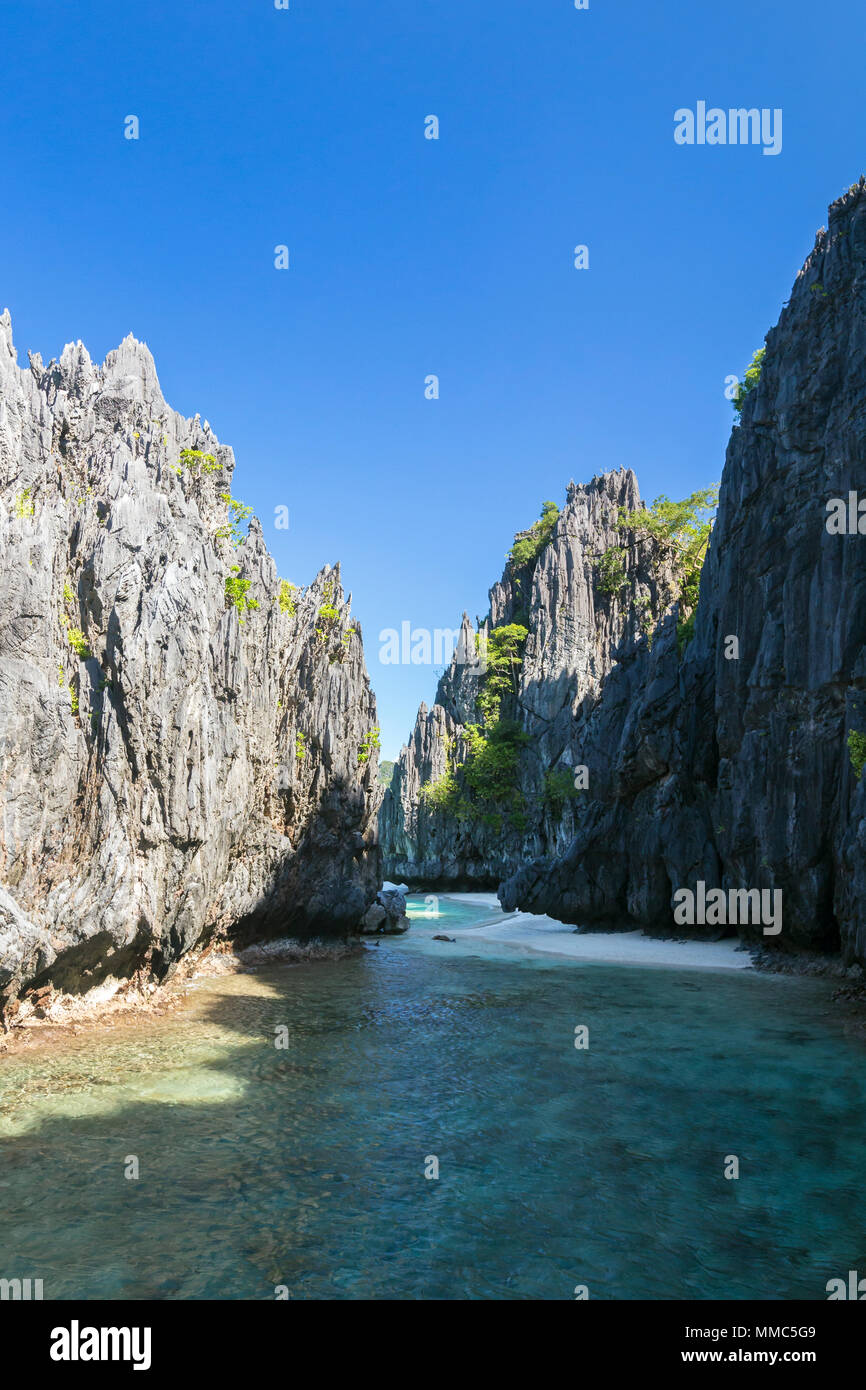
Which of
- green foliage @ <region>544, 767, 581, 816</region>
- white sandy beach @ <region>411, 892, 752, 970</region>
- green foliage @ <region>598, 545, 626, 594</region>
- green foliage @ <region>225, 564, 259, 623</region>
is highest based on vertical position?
green foliage @ <region>598, 545, 626, 594</region>

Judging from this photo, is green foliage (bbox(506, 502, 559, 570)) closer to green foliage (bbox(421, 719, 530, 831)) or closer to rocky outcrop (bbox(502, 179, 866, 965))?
green foliage (bbox(421, 719, 530, 831))

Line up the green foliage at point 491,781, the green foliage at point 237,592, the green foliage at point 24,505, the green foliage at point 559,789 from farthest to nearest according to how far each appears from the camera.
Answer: the green foliage at point 491,781, the green foliage at point 559,789, the green foliage at point 237,592, the green foliage at point 24,505

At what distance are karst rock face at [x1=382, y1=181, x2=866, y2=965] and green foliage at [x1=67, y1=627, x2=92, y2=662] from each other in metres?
21.9

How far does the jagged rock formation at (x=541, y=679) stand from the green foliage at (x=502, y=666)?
0.85 m

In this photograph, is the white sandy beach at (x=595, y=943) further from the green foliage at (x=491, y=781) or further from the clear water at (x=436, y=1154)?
the green foliage at (x=491, y=781)

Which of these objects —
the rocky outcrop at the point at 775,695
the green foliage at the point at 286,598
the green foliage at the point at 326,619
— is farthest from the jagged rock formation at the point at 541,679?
the green foliage at the point at 286,598

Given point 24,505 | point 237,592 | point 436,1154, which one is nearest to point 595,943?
point 237,592

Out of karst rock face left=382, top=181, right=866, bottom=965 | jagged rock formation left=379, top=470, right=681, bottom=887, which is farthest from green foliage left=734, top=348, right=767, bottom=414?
jagged rock formation left=379, top=470, right=681, bottom=887

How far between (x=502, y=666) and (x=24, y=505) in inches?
2427

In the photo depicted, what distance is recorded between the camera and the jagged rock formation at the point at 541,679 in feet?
217

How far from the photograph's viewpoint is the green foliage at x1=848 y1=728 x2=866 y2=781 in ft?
78.3

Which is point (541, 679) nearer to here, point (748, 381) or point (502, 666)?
point (502, 666)
